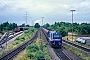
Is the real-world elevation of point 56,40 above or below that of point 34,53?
above

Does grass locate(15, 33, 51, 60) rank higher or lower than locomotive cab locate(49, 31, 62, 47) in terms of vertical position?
lower

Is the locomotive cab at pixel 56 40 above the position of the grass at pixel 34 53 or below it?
above

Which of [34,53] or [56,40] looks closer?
[34,53]

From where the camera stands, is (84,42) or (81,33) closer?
(84,42)

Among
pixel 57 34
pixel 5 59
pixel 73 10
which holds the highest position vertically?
pixel 73 10

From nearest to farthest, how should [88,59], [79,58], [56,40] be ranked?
[88,59], [79,58], [56,40]

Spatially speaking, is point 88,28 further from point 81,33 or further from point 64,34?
point 64,34

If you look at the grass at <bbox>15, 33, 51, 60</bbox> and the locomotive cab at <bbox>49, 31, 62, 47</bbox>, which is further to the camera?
the locomotive cab at <bbox>49, 31, 62, 47</bbox>

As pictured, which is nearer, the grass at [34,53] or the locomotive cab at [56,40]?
the grass at [34,53]

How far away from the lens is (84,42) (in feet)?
156

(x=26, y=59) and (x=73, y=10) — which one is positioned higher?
(x=73, y=10)

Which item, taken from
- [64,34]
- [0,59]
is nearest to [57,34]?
[0,59]

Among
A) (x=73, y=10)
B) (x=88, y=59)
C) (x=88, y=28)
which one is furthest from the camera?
(x=88, y=28)

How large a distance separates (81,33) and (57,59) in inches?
2345
